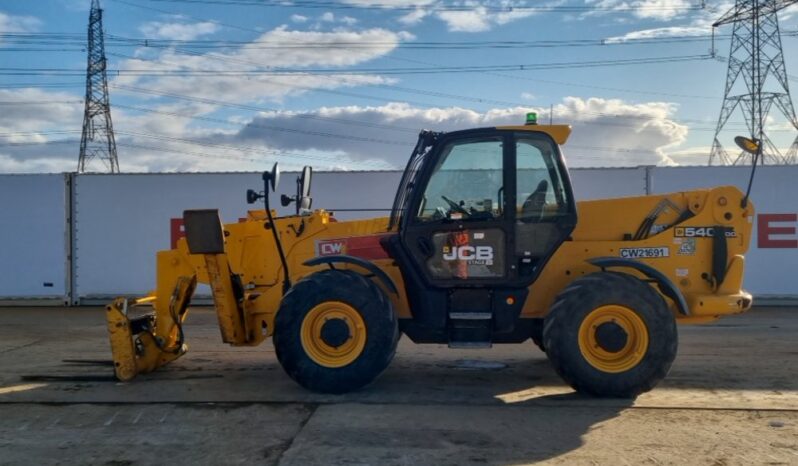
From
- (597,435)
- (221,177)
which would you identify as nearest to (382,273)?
(597,435)

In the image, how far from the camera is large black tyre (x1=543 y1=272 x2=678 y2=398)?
18.7 feet

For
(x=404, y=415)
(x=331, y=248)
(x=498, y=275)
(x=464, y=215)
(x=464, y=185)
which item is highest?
(x=464, y=185)

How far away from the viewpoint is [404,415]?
Answer: 543cm

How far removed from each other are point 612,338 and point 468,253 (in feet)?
4.64

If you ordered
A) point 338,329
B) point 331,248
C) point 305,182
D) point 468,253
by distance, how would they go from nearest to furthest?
point 338,329 → point 468,253 → point 331,248 → point 305,182

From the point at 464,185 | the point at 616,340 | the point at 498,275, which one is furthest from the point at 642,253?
the point at 464,185

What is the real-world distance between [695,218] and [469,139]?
223 cm

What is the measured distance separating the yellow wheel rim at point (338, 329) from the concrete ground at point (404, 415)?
0.34 meters

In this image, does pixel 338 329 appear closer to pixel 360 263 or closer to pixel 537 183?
pixel 360 263

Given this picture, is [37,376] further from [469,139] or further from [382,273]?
[469,139]

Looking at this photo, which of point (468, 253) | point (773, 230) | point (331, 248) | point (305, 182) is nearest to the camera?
point (468, 253)

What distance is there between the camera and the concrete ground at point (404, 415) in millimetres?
4559

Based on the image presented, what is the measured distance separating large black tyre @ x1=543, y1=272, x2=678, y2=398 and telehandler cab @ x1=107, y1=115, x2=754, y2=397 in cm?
1

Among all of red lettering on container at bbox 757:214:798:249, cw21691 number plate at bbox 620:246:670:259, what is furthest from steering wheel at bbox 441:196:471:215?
red lettering on container at bbox 757:214:798:249
